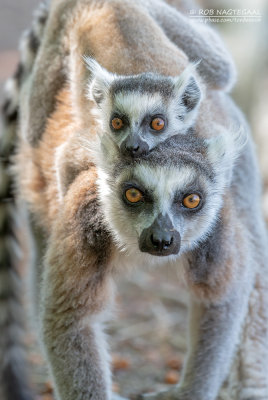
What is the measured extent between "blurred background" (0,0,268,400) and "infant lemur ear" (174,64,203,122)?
1.02 metres

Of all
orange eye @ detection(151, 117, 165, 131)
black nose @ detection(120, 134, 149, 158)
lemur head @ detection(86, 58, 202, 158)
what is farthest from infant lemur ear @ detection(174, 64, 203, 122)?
black nose @ detection(120, 134, 149, 158)

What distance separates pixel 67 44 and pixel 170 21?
789mm

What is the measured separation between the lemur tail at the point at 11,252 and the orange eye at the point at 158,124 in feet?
5.92

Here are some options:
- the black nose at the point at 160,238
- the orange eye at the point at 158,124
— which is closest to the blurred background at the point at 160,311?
the black nose at the point at 160,238

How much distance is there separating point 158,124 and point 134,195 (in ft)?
1.77

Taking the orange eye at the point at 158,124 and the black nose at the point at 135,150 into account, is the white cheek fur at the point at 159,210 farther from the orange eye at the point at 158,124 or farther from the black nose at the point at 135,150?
the orange eye at the point at 158,124

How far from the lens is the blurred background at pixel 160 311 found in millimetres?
5449

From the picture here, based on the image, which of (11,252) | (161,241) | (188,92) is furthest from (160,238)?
(11,252)

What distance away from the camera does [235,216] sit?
13.6 feet

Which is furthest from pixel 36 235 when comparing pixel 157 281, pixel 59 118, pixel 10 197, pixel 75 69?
pixel 157 281

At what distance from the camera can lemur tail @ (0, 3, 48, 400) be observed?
434 centimetres

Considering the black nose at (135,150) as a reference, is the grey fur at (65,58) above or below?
above

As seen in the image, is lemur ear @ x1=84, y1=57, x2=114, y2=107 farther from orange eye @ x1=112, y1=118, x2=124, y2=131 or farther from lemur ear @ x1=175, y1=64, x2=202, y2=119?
lemur ear @ x1=175, y1=64, x2=202, y2=119

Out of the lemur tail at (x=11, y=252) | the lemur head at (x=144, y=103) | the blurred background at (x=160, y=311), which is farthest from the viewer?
Answer: the blurred background at (x=160, y=311)
